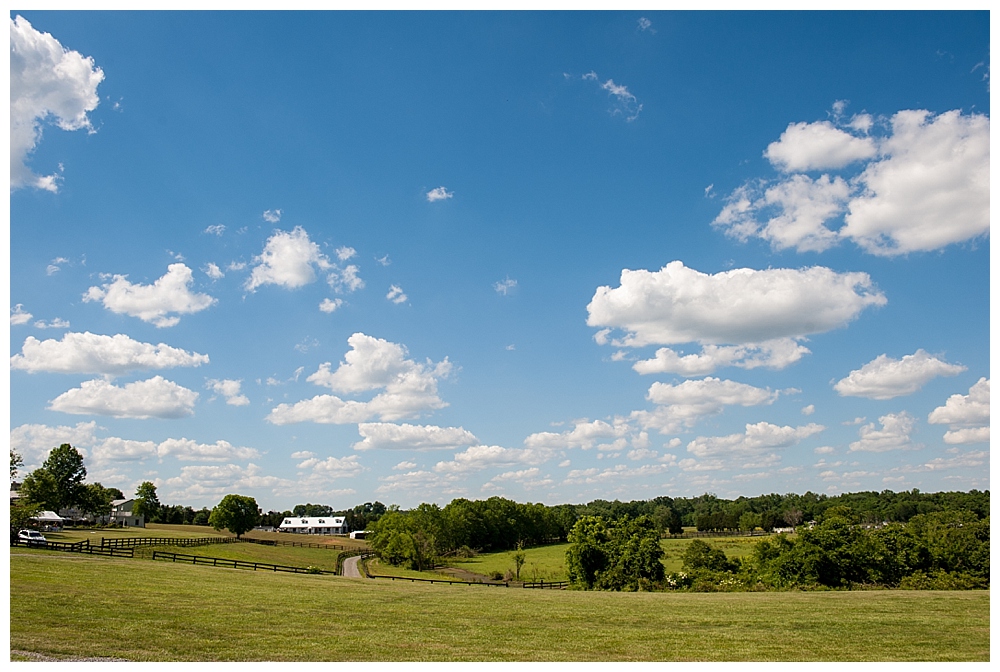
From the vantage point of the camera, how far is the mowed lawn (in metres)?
15.6

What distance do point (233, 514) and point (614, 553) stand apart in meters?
67.3

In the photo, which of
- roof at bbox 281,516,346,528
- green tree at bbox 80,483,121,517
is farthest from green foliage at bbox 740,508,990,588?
roof at bbox 281,516,346,528

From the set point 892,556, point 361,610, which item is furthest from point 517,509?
point 361,610

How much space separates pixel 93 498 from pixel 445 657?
113 metres

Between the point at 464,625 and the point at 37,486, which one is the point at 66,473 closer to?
the point at 37,486

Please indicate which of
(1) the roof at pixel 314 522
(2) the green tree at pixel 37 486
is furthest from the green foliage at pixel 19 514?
(1) the roof at pixel 314 522

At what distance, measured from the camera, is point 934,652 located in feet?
51.8

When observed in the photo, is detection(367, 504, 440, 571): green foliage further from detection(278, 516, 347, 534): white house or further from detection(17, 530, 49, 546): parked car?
detection(278, 516, 347, 534): white house

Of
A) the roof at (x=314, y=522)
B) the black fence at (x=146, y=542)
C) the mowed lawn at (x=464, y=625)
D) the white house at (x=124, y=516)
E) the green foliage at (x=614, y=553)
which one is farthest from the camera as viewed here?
the roof at (x=314, y=522)

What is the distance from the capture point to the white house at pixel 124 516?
124188mm

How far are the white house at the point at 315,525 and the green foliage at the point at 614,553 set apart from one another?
135 m

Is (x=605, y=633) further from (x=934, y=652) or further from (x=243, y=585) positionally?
(x=243, y=585)

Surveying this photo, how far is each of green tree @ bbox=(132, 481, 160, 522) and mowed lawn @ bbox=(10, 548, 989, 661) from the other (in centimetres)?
11370

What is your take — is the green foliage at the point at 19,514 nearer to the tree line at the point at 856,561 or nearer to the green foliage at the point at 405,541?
the green foliage at the point at 405,541
